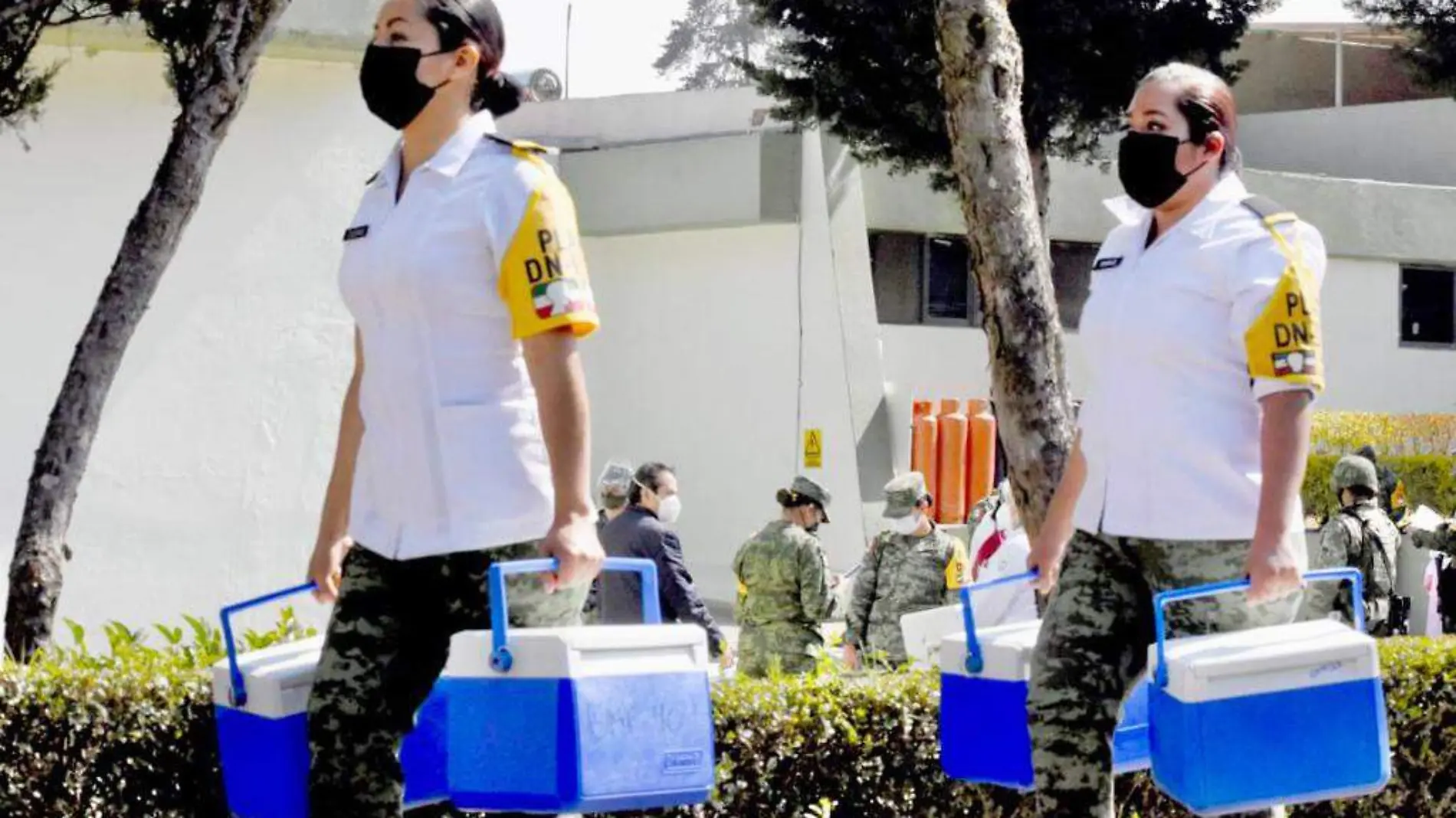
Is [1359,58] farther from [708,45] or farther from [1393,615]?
[708,45]

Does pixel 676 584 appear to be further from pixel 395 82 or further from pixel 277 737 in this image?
pixel 395 82

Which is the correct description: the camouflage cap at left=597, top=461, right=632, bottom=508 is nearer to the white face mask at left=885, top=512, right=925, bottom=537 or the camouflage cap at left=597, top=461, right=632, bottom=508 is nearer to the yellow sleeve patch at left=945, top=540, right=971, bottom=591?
the white face mask at left=885, top=512, right=925, bottom=537

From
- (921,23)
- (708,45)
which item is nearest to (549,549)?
(921,23)

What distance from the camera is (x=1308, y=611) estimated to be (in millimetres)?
10977

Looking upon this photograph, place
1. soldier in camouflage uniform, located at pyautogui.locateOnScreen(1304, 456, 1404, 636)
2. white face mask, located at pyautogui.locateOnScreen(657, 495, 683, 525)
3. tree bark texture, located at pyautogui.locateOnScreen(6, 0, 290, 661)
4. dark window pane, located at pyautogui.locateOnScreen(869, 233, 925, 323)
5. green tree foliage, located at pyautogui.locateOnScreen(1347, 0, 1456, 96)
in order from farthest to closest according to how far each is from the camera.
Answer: dark window pane, located at pyautogui.locateOnScreen(869, 233, 925, 323), green tree foliage, located at pyautogui.locateOnScreen(1347, 0, 1456, 96), soldier in camouflage uniform, located at pyautogui.locateOnScreen(1304, 456, 1404, 636), white face mask, located at pyautogui.locateOnScreen(657, 495, 683, 525), tree bark texture, located at pyautogui.locateOnScreen(6, 0, 290, 661)

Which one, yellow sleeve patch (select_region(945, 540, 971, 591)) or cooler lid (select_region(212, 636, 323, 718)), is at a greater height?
cooler lid (select_region(212, 636, 323, 718))

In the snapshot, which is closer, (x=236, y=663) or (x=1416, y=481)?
(x=236, y=663)

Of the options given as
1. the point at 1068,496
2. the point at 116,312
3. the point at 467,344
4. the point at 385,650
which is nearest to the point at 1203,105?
the point at 1068,496

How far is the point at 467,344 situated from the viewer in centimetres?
377

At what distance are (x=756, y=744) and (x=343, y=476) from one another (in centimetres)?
183

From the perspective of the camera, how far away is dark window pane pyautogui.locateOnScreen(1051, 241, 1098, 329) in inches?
1015

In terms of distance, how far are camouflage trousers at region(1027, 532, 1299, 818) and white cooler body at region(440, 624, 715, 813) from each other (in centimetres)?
84

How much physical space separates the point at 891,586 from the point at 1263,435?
5941 millimetres

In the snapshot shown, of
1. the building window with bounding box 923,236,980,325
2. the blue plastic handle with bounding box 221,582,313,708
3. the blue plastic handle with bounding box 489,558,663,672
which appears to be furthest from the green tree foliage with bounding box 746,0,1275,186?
the blue plastic handle with bounding box 489,558,663,672
